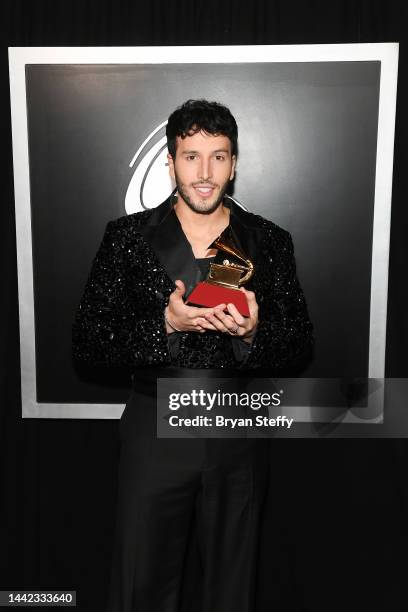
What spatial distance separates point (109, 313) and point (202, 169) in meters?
0.50

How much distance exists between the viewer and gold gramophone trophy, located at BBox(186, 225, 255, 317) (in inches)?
61.8

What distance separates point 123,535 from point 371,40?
198 centimetres

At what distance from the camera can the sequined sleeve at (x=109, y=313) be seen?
1.71 meters

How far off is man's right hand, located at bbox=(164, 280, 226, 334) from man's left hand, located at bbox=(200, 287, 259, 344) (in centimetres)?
1

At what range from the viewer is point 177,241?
67.9 inches

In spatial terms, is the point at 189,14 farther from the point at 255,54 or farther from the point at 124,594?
the point at 124,594

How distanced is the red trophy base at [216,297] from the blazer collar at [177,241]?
0.10 meters

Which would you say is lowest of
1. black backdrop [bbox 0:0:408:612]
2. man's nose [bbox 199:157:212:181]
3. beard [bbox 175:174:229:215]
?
black backdrop [bbox 0:0:408:612]

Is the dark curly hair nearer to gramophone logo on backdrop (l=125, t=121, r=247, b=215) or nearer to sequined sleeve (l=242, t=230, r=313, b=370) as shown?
sequined sleeve (l=242, t=230, r=313, b=370)

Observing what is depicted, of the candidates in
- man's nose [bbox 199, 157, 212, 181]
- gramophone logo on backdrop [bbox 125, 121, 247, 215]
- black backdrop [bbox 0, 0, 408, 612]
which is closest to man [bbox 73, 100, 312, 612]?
man's nose [bbox 199, 157, 212, 181]

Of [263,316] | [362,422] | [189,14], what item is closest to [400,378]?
[362,422]

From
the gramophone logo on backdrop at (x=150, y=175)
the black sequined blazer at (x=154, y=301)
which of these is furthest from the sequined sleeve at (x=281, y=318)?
the gramophone logo on backdrop at (x=150, y=175)

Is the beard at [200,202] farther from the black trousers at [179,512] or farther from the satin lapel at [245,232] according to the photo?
the black trousers at [179,512]

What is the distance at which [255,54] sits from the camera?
2.19 meters
